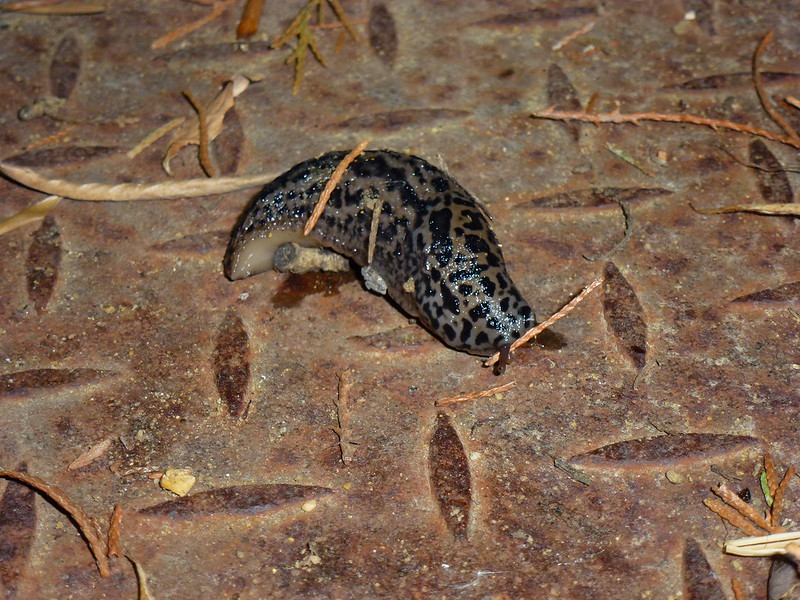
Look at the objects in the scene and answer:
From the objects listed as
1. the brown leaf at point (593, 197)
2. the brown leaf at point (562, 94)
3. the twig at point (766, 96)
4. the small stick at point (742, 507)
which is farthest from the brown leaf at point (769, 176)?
the small stick at point (742, 507)

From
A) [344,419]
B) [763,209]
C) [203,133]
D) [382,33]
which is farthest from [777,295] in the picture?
[203,133]

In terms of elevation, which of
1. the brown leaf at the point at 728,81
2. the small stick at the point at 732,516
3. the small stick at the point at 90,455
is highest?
the brown leaf at the point at 728,81

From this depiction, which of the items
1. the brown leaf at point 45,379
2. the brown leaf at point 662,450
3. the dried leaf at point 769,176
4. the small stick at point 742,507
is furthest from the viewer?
the dried leaf at point 769,176

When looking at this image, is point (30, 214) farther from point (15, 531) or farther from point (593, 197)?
point (593, 197)

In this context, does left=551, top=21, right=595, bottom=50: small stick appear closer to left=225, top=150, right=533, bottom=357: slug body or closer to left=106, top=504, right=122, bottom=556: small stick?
left=225, top=150, right=533, bottom=357: slug body

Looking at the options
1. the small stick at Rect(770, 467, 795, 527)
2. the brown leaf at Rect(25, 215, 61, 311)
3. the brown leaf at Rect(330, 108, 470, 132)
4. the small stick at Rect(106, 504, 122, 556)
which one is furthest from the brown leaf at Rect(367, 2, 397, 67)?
the small stick at Rect(770, 467, 795, 527)

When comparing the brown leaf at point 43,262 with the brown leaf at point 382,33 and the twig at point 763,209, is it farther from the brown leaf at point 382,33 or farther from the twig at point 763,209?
the twig at point 763,209

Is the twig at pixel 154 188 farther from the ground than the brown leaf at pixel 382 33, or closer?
closer
